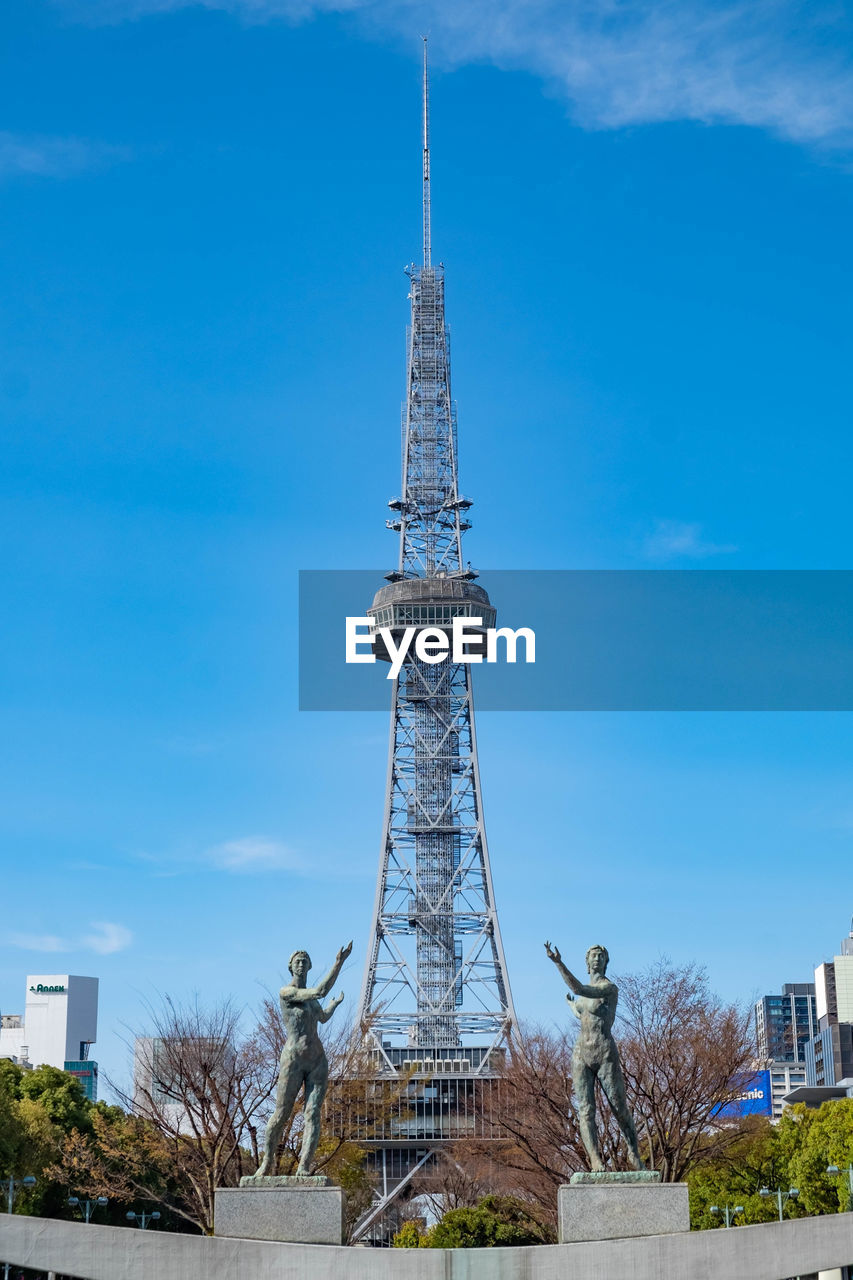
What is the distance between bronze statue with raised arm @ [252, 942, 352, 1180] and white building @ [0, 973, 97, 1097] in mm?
153898

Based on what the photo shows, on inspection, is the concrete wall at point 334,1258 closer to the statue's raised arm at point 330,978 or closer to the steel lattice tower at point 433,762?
the statue's raised arm at point 330,978

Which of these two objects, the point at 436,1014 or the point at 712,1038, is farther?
the point at 436,1014

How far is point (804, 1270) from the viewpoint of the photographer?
1984 centimetres

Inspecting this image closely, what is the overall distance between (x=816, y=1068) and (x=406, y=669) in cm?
6997

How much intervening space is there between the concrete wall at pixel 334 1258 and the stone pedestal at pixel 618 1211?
0.34 meters

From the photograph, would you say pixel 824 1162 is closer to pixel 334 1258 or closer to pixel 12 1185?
pixel 12 1185

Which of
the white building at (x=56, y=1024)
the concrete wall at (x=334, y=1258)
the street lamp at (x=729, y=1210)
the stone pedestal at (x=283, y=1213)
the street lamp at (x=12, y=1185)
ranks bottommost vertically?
the street lamp at (x=729, y=1210)

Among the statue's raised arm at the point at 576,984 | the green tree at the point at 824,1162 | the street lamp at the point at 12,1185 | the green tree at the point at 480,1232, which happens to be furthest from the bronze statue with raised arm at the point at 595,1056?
the green tree at the point at 824,1162

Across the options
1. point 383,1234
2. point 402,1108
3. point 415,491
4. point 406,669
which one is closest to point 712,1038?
point 402,1108

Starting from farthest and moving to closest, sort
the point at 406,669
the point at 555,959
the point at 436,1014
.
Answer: the point at 406,669 → the point at 436,1014 → the point at 555,959

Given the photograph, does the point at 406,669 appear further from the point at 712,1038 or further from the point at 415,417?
the point at 712,1038

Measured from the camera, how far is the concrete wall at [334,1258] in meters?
18.9

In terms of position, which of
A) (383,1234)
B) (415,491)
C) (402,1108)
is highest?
(415,491)

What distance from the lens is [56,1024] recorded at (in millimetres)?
171000
